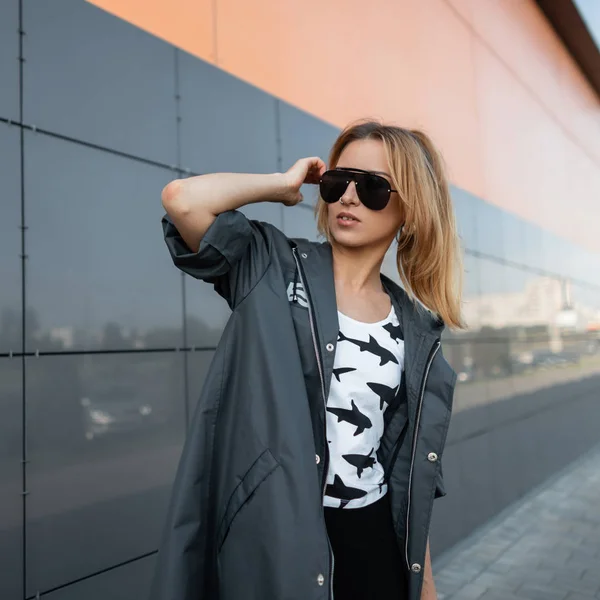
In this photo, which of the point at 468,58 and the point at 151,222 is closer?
the point at 151,222

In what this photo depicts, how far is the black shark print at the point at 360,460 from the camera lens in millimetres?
1581

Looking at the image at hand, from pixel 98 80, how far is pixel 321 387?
1.96 m

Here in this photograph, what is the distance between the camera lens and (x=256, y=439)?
138 centimetres

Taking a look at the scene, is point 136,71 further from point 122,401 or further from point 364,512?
point 364,512

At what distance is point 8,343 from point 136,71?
1407mm

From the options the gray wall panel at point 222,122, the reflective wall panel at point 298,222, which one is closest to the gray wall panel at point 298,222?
the reflective wall panel at point 298,222

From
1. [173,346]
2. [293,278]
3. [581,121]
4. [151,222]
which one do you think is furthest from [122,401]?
[581,121]

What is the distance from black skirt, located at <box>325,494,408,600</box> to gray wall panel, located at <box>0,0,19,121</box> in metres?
1.93

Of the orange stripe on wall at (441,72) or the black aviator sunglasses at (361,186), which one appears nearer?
the black aviator sunglasses at (361,186)

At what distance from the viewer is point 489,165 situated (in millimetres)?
6805

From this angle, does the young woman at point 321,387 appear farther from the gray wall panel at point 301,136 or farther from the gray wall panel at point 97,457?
the gray wall panel at point 301,136

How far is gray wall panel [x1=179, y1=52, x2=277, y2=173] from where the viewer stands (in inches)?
129

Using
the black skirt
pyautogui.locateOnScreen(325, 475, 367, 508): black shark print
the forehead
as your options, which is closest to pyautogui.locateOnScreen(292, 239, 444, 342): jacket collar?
the forehead

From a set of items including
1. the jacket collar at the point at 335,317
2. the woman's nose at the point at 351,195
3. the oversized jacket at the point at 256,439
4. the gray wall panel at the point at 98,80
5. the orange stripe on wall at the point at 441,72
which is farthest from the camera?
the orange stripe on wall at the point at 441,72
